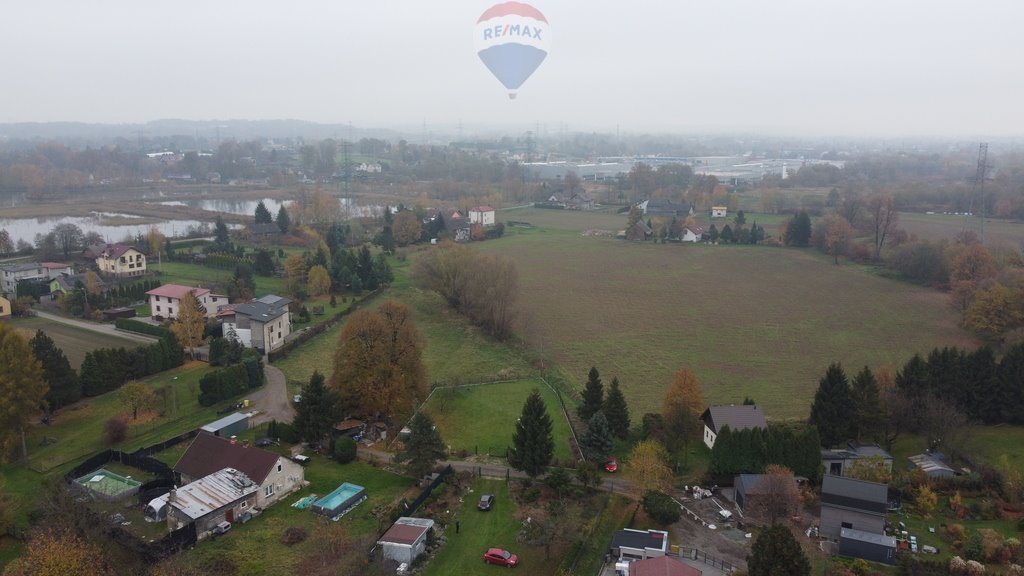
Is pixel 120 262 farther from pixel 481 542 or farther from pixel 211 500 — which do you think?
pixel 481 542

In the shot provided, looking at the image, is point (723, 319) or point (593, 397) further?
point (723, 319)

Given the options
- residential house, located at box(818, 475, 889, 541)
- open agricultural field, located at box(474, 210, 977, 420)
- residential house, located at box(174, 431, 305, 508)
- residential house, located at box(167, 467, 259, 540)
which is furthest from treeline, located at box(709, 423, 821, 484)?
residential house, located at box(167, 467, 259, 540)

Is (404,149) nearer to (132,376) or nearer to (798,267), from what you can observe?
(798,267)

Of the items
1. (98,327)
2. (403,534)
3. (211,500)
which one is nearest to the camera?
(403,534)

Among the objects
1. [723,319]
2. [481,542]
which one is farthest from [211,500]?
[723,319]

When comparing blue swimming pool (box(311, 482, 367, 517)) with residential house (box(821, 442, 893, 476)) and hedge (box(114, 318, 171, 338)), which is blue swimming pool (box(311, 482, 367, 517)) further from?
hedge (box(114, 318, 171, 338))

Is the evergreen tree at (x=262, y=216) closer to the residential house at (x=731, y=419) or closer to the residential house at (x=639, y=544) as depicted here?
the residential house at (x=731, y=419)

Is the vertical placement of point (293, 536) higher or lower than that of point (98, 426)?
lower
